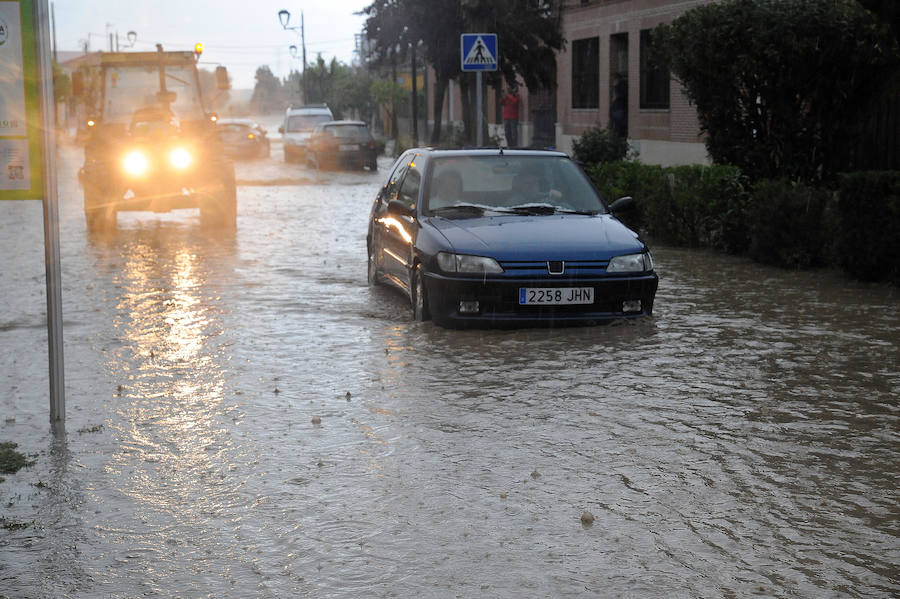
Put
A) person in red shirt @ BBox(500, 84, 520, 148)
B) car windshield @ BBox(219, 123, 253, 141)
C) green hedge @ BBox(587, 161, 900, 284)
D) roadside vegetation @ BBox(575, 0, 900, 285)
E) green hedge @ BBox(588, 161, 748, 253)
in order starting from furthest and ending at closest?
1. person in red shirt @ BBox(500, 84, 520, 148)
2. car windshield @ BBox(219, 123, 253, 141)
3. green hedge @ BBox(588, 161, 748, 253)
4. roadside vegetation @ BBox(575, 0, 900, 285)
5. green hedge @ BBox(587, 161, 900, 284)

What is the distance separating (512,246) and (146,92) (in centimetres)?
1231

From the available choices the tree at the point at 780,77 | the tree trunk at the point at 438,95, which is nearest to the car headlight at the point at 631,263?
the tree at the point at 780,77

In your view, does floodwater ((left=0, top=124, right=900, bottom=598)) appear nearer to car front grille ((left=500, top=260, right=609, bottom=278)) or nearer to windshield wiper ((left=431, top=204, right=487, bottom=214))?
car front grille ((left=500, top=260, right=609, bottom=278))

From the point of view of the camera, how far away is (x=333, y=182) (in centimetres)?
3359

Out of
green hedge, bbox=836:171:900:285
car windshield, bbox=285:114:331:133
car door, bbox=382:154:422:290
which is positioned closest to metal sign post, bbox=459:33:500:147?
car door, bbox=382:154:422:290

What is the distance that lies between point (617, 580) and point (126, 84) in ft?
57.9

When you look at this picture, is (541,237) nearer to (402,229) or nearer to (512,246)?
(512,246)

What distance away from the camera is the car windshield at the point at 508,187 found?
1130cm

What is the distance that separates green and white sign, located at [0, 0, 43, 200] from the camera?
6.99 metres

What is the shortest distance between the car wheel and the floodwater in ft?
0.54

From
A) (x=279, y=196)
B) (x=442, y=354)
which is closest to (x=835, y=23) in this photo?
(x=442, y=354)

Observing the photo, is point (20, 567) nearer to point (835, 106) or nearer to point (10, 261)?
point (10, 261)

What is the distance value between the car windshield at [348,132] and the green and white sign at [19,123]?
32.0 m

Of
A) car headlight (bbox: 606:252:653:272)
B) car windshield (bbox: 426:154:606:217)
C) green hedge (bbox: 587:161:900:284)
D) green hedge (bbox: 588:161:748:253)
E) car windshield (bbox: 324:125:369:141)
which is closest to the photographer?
car headlight (bbox: 606:252:653:272)
